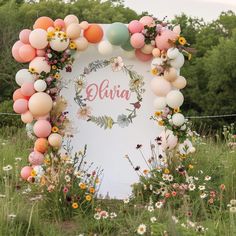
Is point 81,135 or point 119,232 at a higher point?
point 81,135

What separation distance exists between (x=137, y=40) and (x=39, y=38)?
1.26 meters

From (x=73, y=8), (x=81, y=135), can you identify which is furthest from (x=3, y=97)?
(x=81, y=135)

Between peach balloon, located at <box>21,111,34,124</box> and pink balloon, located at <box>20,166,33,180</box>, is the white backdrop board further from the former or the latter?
pink balloon, located at <box>20,166,33,180</box>

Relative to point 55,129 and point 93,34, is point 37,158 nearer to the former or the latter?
point 55,129

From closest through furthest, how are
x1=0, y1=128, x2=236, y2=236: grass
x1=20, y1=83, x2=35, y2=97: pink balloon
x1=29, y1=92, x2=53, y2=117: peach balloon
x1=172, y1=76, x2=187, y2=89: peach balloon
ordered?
x1=0, y1=128, x2=236, y2=236: grass → x1=29, y1=92, x2=53, y2=117: peach balloon → x1=20, y1=83, x2=35, y2=97: pink balloon → x1=172, y1=76, x2=187, y2=89: peach balloon

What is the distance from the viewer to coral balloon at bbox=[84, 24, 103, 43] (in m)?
8.05

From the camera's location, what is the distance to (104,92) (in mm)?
8172

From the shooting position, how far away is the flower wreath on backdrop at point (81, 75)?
7.86 metres

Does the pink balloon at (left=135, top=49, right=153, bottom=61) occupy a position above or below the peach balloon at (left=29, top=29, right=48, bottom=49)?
below

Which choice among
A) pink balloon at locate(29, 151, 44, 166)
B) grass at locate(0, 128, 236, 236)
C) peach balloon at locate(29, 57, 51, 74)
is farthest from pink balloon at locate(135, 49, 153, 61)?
pink balloon at locate(29, 151, 44, 166)

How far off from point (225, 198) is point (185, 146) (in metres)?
1.07

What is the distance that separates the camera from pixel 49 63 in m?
7.99

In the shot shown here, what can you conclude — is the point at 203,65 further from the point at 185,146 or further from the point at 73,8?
the point at 185,146

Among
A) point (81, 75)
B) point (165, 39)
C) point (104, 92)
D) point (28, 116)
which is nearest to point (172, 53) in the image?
point (165, 39)
